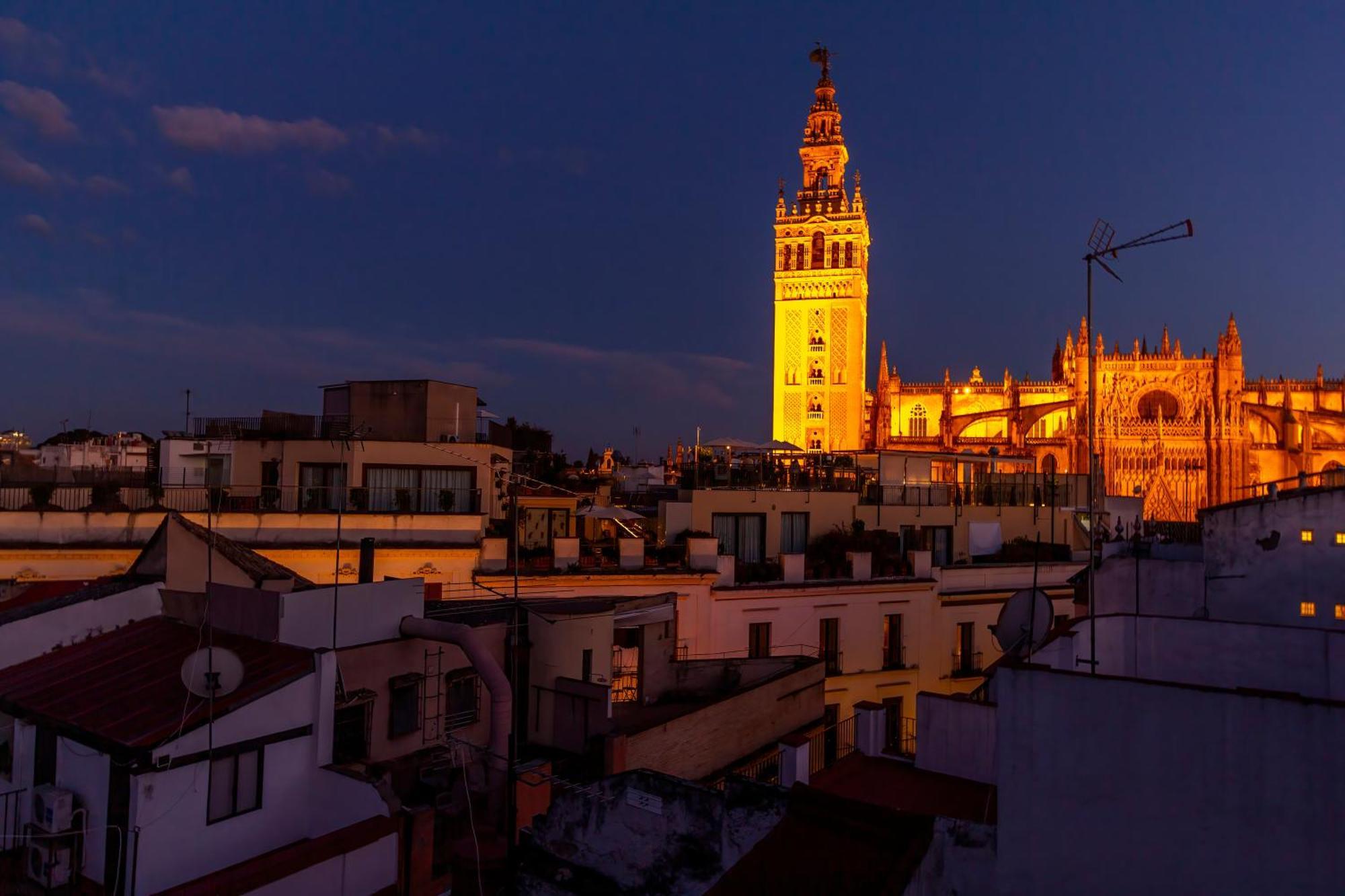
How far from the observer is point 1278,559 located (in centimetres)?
1460

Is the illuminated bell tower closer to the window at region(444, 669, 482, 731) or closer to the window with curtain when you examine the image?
the window with curtain

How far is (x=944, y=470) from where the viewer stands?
32125 millimetres

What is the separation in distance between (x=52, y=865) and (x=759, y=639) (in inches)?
544

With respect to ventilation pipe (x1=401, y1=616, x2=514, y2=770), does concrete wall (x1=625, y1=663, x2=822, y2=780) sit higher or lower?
lower

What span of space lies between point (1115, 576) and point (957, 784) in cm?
987

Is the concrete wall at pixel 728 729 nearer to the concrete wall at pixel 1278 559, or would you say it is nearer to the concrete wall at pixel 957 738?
the concrete wall at pixel 957 738

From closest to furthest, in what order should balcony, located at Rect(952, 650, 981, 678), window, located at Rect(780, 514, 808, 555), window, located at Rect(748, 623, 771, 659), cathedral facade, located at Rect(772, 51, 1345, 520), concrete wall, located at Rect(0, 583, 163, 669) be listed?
concrete wall, located at Rect(0, 583, 163, 669) → window, located at Rect(748, 623, 771, 659) → balcony, located at Rect(952, 650, 981, 678) → window, located at Rect(780, 514, 808, 555) → cathedral facade, located at Rect(772, 51, 1345, 520)

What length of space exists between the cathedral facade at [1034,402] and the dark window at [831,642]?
124 ft

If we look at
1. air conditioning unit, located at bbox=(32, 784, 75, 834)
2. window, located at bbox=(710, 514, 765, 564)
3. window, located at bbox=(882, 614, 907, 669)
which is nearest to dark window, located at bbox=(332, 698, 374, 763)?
air conditioning unit, located at bbox=(32, 784, 75, 834)

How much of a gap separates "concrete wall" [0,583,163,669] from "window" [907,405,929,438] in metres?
68.8

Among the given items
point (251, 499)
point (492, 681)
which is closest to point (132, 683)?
point (492, 681)

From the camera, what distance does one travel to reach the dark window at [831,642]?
1997cm

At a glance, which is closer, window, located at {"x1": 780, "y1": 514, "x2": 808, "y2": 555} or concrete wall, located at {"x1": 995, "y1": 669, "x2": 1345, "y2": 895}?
concrete wall, located at {"x1": 995, "y1": 669, "x2": 1345, "y2": 895}

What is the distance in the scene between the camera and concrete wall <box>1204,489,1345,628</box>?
13.9 metres
